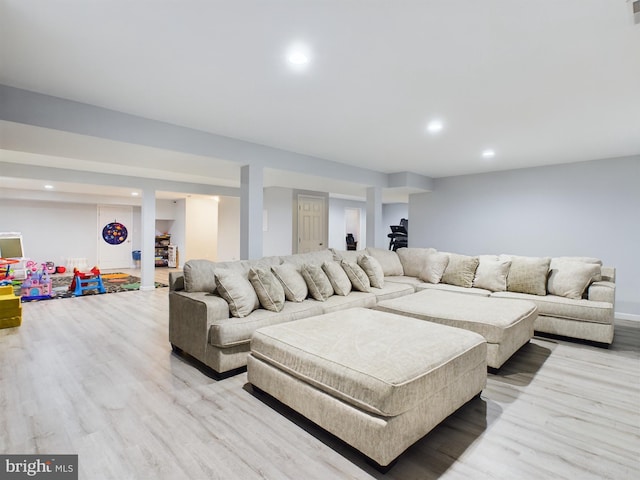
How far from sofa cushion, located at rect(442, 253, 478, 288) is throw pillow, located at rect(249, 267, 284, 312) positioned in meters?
2.89

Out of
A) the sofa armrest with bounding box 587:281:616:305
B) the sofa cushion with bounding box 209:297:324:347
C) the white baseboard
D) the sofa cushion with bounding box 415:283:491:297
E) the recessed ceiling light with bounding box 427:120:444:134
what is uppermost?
the recessed ceiling light with bounding box 427:120:444:134

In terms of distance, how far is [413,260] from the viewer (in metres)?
5.53

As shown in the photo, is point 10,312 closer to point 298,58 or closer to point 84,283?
point 84,283

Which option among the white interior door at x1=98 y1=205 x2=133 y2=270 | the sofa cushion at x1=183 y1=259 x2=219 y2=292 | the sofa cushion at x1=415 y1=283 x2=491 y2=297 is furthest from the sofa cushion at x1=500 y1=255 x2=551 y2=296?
the white interior door at x1=98 y1=205 x2=133 y2=270

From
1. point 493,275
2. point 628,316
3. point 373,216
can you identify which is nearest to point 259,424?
point 493,275

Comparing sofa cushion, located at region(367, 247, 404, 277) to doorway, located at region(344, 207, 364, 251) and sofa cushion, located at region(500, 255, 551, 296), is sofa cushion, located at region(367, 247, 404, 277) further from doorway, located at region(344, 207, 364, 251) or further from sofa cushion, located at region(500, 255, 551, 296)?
doorway, located at region(344, 207, 364, 251)

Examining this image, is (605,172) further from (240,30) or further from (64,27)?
(64,27)

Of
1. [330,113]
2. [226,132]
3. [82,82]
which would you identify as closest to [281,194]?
[226,132]

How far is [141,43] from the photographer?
2.04m

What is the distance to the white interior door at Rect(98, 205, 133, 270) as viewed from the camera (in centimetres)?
1003

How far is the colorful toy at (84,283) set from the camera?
6.25m

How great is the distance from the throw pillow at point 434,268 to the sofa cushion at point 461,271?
2.8 inches

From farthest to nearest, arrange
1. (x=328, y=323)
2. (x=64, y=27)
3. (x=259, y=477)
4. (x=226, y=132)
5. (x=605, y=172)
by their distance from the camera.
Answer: (x=605, y=172) < (x=226, y=132) < (x=328, y=323) < (x=64, y=27) < (x=259, y=477)

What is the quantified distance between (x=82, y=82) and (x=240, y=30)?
5.28 ft
